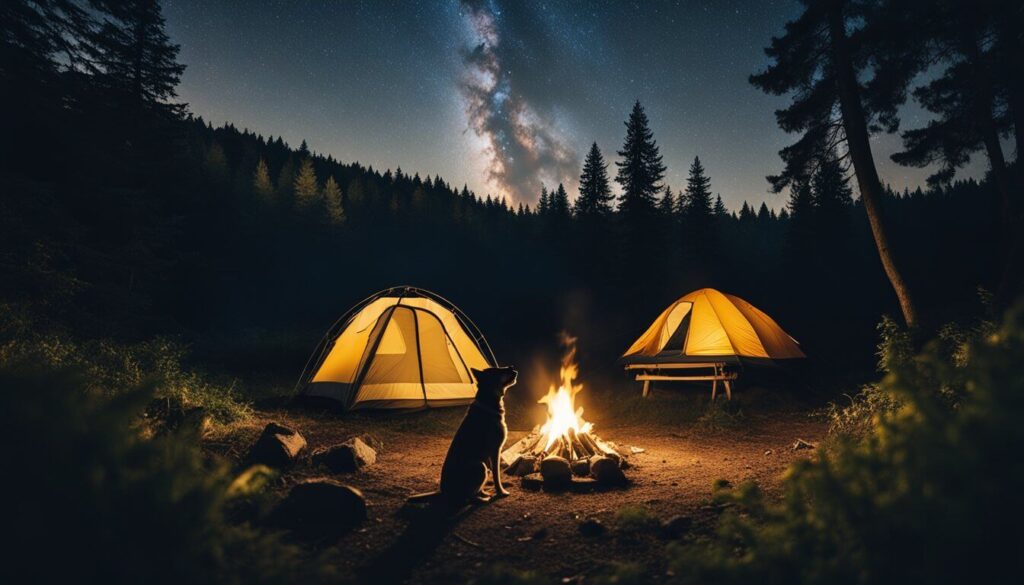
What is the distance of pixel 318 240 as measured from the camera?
60594 millimetres

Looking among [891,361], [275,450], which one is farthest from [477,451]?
[891,361]

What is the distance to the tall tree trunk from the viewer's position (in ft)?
29.2

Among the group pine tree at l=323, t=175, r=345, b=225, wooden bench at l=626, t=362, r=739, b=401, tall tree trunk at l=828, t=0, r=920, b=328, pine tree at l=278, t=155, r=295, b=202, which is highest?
pine tree at l=278, t=155, r=295, b=202

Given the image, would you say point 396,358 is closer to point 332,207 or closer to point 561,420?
point 561,420

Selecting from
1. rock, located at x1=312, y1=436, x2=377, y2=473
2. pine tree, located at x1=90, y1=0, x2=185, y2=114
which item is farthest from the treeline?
rock, located at x1=312, y1=436, x2=377, y2=473

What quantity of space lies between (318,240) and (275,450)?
5983 cm

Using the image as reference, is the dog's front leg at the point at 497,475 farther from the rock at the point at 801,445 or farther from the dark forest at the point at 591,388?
the rock at the point at 801,445

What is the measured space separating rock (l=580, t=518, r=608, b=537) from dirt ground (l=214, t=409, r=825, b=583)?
0.06 metres

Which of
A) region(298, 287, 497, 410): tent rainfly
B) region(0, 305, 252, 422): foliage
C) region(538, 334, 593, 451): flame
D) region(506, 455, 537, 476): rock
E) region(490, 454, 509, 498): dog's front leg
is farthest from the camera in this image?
region(298, 287, 497, 410): tent rainfly

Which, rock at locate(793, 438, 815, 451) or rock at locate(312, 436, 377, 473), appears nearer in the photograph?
rock at locate(312, 436, 377, 473)

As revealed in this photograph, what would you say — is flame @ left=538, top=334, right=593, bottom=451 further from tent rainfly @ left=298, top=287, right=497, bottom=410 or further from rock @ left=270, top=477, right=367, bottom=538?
rock @ left=270, top=477, right=367, bottom=538

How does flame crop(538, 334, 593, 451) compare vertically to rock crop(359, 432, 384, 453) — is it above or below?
above

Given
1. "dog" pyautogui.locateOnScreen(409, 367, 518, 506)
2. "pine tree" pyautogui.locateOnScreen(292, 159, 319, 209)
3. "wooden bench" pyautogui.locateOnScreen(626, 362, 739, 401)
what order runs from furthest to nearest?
"pine tree" pyautogui.locateOnScreen(292, 159, 319, 209) < "wooden bench" pyautogui.locateOnScreen(626, 362, 739, 401) < "dog" pyautogui.locateOnScreen(409, 367, 518, 506)

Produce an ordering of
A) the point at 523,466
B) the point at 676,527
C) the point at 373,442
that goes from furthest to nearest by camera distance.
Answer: the point at 373,442 < the point at 523,466 < the point at 676,527
